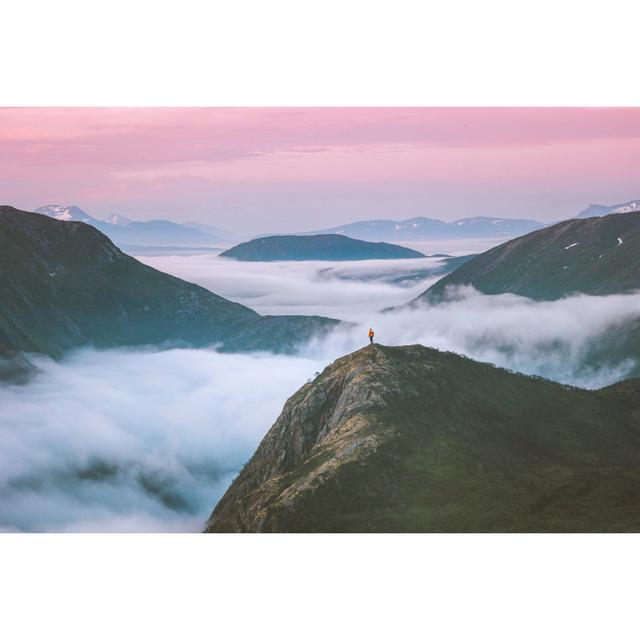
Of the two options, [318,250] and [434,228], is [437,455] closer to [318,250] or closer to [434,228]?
[434,228]

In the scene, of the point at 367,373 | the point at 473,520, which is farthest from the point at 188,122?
the point at 473,520

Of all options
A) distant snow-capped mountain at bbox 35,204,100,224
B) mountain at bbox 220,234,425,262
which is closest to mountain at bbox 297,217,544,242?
mountain at bbox 220,234,425,262

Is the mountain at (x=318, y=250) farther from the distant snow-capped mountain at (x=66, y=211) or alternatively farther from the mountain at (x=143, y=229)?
the distant snow-capped mountain at (x=66, y=211)

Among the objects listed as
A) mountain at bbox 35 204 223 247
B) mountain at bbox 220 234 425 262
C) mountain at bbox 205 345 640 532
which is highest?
mountain at bbox 35 204 223 247

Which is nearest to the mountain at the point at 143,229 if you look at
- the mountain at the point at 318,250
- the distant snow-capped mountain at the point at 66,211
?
the distant snow-capped mountain at the point at 66,211

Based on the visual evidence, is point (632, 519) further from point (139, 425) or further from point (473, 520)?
point (139, 425)

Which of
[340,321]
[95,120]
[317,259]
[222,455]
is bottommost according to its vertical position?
[222,455]

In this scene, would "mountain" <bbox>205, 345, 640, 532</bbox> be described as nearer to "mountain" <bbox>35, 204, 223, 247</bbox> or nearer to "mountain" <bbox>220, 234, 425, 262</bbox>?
"mountain" <bbox>35, 204, 223, 247</bbox>
